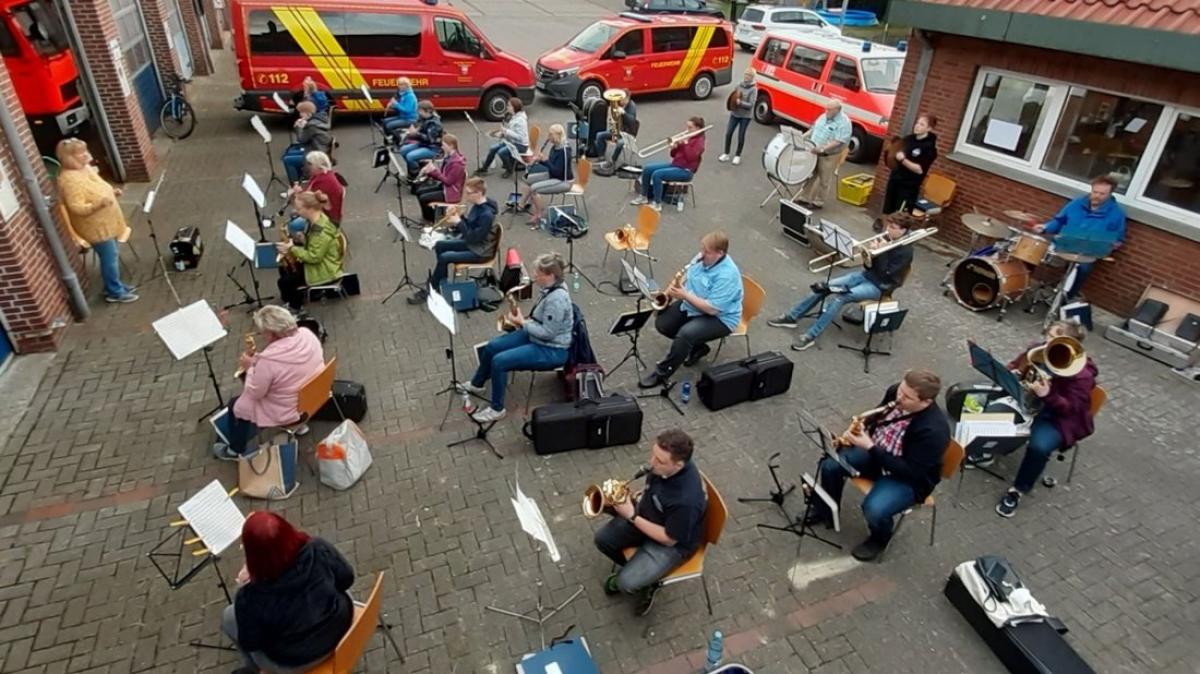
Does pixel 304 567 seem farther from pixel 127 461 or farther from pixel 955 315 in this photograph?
pixel 955 315

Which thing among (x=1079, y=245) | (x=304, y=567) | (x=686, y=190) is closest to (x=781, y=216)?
(x=686, y=190)

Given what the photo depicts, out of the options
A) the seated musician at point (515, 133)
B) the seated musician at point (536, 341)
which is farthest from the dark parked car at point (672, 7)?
the seated musician at point (536, 341)

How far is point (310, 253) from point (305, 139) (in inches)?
180

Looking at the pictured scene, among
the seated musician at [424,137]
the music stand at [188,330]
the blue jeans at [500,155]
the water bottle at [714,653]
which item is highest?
the music stand at [188,330]

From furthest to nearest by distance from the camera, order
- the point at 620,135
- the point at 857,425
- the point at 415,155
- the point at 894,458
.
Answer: the point at 620,135, the point at 415,155, the point at 857,425, the point at 894,458

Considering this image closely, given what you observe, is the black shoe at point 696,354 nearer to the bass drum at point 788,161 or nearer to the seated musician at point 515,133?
the bass drum at point 788,161

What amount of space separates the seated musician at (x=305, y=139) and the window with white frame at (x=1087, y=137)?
394 inches

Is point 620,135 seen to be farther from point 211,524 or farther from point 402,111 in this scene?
point 211,524

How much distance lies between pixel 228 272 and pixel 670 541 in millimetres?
7194

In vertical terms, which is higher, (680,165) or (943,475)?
(680,165)

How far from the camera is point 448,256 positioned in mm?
7977

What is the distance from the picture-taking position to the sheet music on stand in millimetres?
3869

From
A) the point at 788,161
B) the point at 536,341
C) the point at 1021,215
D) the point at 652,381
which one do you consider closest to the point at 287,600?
the point at 536,341

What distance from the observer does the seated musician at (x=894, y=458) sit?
4500mm
